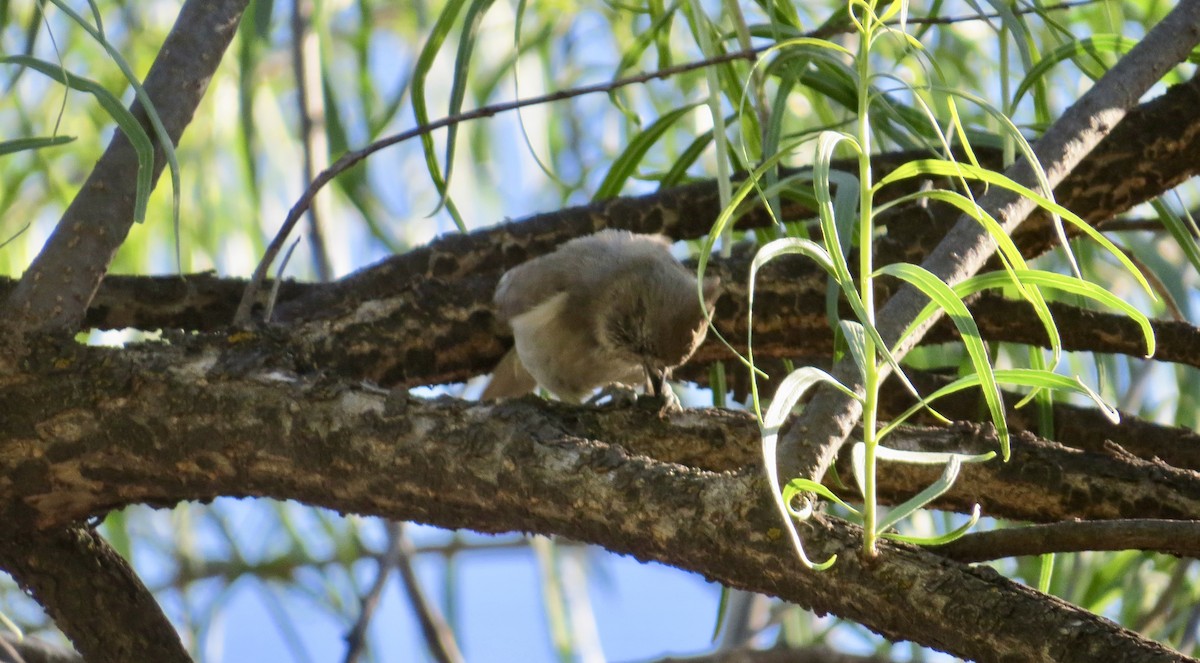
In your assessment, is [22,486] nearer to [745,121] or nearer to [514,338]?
[514,338]

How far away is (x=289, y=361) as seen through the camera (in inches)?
58.9

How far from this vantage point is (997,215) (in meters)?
1.19

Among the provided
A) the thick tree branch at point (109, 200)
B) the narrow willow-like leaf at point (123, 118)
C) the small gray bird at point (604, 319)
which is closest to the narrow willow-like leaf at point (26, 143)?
the narrow willow-like leaf at point (123, 118)

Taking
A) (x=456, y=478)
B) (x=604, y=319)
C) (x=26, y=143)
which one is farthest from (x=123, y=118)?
(x=604, y=319)

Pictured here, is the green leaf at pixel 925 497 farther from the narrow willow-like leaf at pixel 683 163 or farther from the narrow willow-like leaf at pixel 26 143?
the narrow willow-like leaf at pixel 683 163

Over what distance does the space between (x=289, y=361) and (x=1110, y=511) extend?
1024 millimetres

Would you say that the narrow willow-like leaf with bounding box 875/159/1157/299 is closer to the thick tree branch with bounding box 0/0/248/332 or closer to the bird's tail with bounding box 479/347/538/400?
the thick tree branch with bounding box 0/0/248/332

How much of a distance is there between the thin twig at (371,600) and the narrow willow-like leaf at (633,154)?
2.24 feet

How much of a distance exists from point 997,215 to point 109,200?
108cm

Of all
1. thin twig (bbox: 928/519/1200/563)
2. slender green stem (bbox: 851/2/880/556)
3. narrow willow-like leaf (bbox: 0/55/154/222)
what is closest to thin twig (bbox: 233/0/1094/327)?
narrow willow-like leaf (bbox: 0/55/154/222)

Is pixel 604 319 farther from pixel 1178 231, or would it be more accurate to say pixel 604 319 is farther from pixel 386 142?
pixel 1178 231

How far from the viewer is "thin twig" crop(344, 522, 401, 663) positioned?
1551 millimetres

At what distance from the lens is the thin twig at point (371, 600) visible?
1.55m

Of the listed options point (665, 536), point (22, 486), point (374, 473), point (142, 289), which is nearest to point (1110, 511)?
point (665, 536)
